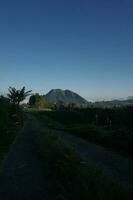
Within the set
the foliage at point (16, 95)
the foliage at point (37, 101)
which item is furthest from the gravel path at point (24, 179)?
the foliage at point (37, 101)

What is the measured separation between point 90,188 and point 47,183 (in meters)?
1.99

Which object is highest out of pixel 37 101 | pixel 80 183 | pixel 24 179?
pixel 37 101

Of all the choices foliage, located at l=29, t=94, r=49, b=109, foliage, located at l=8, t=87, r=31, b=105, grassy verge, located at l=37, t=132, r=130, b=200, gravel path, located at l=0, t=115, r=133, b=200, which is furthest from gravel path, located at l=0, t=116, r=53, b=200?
foliage, located at l=29, t=94, r=49, b=109

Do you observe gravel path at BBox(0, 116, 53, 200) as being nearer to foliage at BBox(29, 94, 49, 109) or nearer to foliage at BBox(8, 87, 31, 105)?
foliage at BBox(8, 87, 31, 105)

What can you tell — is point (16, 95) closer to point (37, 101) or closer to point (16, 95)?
point (16, 95)

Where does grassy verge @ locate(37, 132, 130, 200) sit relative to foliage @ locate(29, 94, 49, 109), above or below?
below

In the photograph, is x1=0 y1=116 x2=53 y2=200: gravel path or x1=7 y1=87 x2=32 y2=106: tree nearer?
x1=0 y1=116 x2=53 y2=200: gravel path

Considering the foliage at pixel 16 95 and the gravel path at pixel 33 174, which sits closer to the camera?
the gravel path at pixel 33 174

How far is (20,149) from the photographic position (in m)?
17.7

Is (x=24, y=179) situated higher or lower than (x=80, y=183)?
lower

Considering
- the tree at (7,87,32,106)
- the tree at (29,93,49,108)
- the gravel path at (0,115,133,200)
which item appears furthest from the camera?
the tree at (29,93,49,108)

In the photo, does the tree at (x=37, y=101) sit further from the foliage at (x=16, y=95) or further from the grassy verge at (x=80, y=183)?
the grassy verge at (x=80, y=183)

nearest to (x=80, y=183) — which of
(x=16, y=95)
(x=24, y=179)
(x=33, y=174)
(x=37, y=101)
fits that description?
(x=24, y=179)

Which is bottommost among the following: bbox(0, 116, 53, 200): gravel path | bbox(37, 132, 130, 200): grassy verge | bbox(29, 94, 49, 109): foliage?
bbox(0, 116, 53, 200): gravel path
